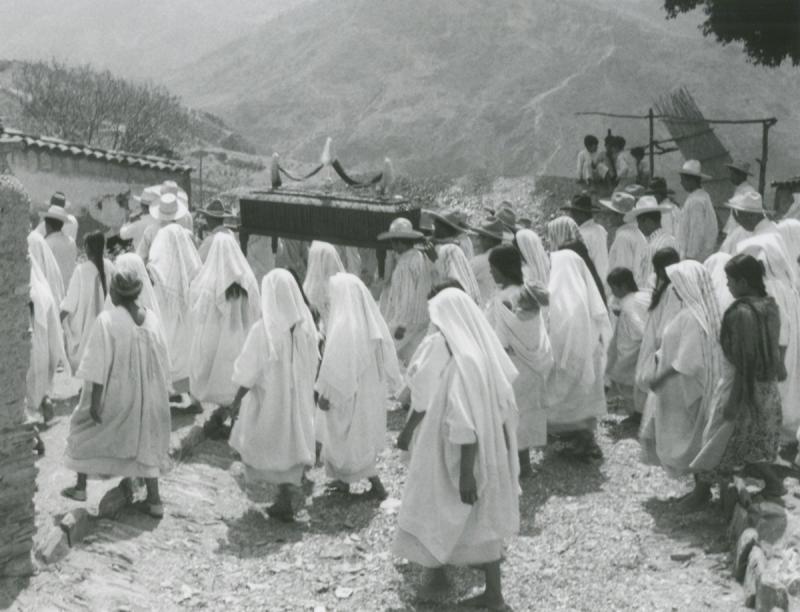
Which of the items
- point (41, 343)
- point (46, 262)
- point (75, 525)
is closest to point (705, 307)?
point (75, 525)

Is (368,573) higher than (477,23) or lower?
lower

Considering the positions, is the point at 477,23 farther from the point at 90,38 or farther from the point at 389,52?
the point at 90,38

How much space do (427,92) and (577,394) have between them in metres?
→ 39.4

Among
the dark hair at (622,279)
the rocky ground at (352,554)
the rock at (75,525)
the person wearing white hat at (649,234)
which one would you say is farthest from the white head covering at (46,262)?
the person wearing white hat at (649,234)

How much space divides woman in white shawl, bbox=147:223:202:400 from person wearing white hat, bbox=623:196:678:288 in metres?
4.33

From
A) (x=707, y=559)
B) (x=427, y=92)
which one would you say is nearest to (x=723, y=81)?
(x=427, y=92)

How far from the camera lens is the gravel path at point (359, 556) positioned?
5648mm

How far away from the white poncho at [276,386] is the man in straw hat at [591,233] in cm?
434

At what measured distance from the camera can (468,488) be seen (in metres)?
5.19

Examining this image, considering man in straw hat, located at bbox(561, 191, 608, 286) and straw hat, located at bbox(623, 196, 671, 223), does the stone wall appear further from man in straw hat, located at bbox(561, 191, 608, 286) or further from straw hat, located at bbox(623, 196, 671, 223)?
man in straw hat, located at bbox(561, 191, 608, 286)

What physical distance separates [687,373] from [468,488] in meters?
2.08

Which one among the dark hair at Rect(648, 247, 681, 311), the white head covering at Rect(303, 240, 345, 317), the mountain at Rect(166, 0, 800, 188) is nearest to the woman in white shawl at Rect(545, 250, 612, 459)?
the dark hair at Rect(648, 247, 681, 311)

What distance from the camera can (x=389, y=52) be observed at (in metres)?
51.3

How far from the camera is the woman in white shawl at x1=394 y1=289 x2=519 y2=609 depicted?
5.23 m
